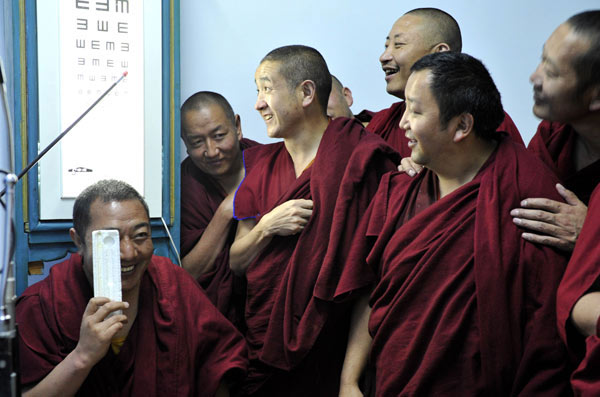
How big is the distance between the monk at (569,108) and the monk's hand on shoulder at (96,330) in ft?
3.74

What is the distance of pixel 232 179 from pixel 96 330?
1.04 metres

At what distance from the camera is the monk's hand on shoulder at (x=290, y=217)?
6.97ft

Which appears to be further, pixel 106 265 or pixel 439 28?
pixel 439 28

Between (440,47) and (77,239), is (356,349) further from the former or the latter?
(440,47)

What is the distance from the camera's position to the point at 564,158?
1801mm

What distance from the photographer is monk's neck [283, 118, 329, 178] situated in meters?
2.28

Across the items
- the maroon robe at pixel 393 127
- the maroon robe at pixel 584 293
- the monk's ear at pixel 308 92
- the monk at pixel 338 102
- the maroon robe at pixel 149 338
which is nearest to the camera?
the maroon robe at pixel 584 293

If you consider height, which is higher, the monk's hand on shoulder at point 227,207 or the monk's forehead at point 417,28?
the monk's forehead at point 417,28

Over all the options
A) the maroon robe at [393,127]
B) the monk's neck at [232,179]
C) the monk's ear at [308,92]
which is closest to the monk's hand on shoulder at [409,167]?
the maroon robe at [393,127]

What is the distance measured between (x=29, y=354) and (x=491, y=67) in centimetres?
269

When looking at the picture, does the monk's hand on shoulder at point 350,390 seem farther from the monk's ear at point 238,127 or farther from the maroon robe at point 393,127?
the monk's ear at point 238,127

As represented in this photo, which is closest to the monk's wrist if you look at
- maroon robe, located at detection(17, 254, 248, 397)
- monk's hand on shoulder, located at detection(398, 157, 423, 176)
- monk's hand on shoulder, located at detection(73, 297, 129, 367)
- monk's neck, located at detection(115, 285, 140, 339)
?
monk's hand on shoulder, located at detection(73, 297, 129, 367)

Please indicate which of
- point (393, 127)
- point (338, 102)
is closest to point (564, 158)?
point (393, 127)

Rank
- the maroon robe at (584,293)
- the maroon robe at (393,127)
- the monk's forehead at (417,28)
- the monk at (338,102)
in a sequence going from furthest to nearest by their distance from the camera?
1. the monk at (338,102)
2. the monk's forehead at (417,28)
3. the maroon robe at (393,127)
4. the maroon robe at (584,293)
